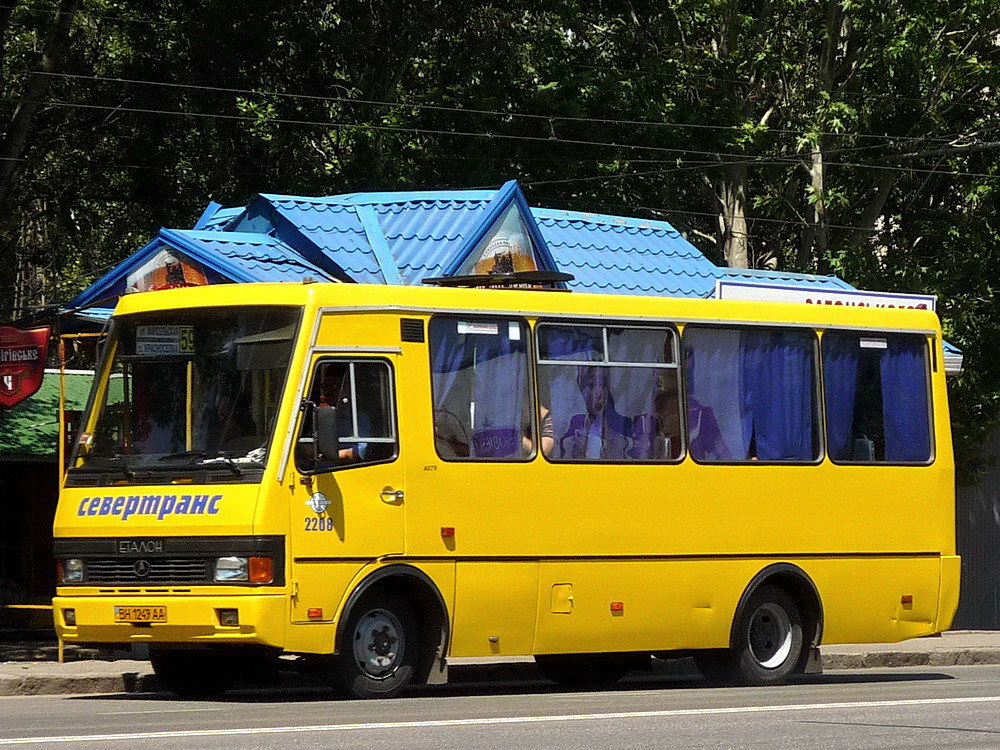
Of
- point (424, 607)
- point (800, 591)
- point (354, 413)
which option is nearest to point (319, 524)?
point (354, 413)

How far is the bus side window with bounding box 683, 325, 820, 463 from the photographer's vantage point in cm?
1536

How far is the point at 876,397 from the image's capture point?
1656cm

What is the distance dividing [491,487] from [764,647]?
320cm

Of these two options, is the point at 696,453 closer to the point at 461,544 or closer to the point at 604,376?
the point at 604,376

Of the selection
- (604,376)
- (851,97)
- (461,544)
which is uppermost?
(851,97)

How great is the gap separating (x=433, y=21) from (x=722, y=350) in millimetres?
17353

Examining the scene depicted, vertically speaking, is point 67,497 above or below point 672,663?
above

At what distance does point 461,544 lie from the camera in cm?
1386

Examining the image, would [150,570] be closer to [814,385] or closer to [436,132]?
[814,385]

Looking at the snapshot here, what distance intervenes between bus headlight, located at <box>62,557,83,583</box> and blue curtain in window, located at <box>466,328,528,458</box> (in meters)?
2.87

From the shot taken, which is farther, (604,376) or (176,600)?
(604,376)

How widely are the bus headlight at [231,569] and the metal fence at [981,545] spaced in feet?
57.0

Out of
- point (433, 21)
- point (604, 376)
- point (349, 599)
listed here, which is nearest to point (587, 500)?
point (604, 376)

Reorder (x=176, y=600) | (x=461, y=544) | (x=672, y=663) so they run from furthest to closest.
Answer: (x=672, y=663) → (x=461, y=544) → (x=176, y=600)
